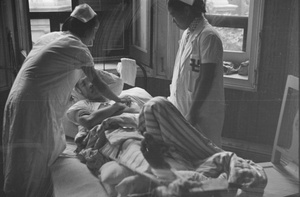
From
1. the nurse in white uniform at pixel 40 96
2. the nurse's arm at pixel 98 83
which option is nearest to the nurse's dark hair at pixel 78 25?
the nurse in white uniform at pixel 40 96

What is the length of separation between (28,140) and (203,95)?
1.81 feet

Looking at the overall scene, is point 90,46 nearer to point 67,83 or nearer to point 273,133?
point 67,83

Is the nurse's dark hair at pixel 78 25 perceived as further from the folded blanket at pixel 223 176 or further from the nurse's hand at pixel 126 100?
the folded blanket at pixel 223 176

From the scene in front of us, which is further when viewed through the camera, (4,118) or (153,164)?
(4,118)

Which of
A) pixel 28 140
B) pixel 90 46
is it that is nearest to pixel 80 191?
pixel 28 140

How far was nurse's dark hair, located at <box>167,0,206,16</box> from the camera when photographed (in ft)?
4.23

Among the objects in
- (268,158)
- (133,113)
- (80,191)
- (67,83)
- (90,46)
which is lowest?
(80,191)

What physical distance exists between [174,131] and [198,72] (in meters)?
0.19

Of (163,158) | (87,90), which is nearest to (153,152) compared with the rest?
(163,158)

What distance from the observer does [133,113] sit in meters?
1.39

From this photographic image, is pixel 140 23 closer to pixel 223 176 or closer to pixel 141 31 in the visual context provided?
pixel 141 31

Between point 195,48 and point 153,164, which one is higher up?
point 195,48

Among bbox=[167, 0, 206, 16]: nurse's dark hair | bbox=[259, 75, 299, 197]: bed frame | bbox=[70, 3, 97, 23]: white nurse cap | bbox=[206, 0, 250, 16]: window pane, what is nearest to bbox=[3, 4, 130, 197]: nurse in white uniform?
bbox=[70, 3, 97, 23]: white nurse cap

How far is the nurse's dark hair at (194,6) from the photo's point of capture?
129cm
